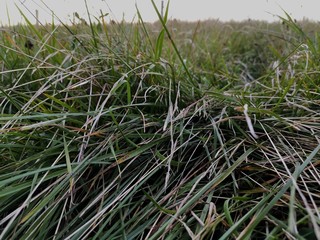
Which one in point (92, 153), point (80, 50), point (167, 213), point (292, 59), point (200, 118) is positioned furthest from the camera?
point (292, 59)

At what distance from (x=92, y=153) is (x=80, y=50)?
21.1 inches

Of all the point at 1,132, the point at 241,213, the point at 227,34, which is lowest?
the point at 227,34

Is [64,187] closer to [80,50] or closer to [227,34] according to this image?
[80,50]

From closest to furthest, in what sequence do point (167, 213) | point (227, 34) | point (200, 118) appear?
point (167, 213)
point (200, 118)
point (227, 34)

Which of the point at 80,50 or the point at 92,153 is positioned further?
the point at 80,50

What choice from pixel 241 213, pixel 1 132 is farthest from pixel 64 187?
pixel 241 213

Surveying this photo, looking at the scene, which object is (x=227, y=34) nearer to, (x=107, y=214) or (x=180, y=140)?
(x=180, y=140)

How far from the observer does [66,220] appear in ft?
2.58

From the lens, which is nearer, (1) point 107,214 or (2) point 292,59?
(1) point 107,214

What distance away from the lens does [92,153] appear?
857mm

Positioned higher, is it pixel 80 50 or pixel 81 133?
pixel 80 50

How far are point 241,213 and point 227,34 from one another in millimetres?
2560

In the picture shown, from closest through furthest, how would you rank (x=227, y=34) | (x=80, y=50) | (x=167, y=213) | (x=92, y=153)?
(x=167, y=213)
(x=92, y=153)
(x=80, y=50)
(x=227, y=34)

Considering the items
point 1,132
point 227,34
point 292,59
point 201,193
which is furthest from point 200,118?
point 227,34
